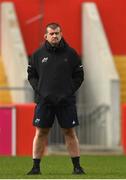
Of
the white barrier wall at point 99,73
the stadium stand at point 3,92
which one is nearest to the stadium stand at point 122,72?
the white barrier wall at point 99,73

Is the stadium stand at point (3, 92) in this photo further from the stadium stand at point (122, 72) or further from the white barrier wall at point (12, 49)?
the stadium stand at point (122, 72)

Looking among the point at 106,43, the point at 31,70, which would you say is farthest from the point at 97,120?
the point at 31,70

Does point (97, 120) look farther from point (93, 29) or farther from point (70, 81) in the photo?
point (70, 81)

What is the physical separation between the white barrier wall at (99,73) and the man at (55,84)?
44.9 feet

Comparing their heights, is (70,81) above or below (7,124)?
above

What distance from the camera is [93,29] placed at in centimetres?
2866

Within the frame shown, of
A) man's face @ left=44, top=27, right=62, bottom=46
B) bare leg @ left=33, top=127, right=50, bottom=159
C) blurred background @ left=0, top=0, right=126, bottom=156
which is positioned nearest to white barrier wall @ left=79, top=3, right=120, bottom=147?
blurred background @ left=0, top=0, right=126, bottom=156

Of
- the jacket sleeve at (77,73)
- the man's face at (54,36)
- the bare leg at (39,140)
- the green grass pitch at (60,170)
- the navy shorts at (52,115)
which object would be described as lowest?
the green grass pitch at (60,170)

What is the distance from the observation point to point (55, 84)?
1132 cm

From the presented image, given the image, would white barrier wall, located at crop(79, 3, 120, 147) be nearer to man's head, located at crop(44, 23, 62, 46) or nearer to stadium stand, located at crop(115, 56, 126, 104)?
stadium stand, located at crop(115, 56, 126, 104)

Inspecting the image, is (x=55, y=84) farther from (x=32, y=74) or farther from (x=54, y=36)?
(x=54, y=36)

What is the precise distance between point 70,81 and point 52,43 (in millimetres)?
562

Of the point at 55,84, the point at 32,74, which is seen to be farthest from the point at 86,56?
the point at 55,84

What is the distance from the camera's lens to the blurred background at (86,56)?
82.4ft
